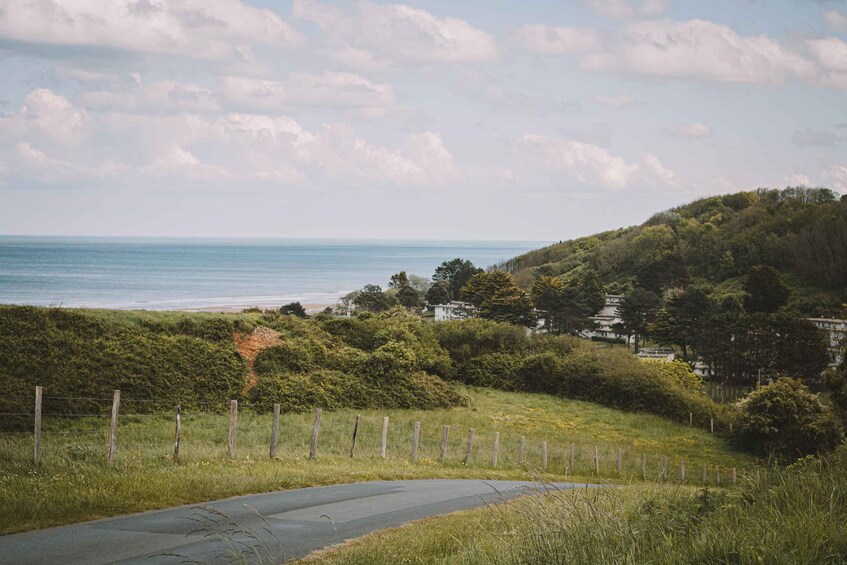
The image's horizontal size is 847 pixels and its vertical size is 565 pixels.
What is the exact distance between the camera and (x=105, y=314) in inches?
1661

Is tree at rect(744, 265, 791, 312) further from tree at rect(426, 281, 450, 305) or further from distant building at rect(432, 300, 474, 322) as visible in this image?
tree at rect(426, 281, 450, 305)

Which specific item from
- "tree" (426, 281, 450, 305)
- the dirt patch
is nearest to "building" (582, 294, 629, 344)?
"tree" (426, 281, 450, 305)

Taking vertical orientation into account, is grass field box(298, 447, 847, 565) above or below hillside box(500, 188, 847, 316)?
below

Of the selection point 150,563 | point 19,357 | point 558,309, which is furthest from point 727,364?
point 150,563

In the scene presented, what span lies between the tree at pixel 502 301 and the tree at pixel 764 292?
31.8 meters

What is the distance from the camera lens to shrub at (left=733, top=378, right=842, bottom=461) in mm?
46594

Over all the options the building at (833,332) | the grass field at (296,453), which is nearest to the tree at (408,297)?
the building at (833,332)

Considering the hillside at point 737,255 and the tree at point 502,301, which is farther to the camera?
the hillside at point 737,255

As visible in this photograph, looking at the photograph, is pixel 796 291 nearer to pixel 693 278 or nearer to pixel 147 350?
pixel 693 278

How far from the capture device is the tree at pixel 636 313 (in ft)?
340

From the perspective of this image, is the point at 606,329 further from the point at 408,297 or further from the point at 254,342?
the point at 254,342

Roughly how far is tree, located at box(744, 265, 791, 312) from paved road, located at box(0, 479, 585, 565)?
99.2 metres

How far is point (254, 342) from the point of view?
47156mm

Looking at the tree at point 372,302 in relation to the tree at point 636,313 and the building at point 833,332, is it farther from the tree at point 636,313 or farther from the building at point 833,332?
the building at point 833,332
